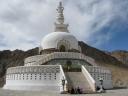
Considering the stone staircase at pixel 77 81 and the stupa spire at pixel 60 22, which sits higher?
the stupa spire at pixel 60 22

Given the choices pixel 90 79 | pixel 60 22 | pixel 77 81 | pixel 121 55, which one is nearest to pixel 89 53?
pixel 121 55

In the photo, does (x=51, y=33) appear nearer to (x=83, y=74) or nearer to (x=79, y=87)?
(x=83, y=74)

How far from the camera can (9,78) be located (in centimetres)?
3978

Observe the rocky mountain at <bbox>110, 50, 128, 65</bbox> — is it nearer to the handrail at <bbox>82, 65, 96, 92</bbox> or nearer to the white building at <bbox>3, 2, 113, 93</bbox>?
the white building at <bbox>3, 2, 113, 93</bbox>

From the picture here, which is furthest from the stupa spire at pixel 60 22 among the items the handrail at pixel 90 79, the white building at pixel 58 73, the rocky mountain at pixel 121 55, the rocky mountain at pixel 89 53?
the rocky mountain at pixel 121 55

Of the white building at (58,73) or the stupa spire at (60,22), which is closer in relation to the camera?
the white building at (58,73)

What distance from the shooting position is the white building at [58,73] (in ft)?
107

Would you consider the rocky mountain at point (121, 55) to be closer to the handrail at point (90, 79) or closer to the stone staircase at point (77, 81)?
the handrail at point (90, 79)

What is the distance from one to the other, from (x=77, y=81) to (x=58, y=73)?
327 cm

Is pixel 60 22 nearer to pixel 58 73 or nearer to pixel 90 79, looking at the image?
pixel 58 73

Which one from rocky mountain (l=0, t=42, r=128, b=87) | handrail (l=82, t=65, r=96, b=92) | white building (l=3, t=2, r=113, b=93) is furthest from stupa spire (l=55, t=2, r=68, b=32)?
rocky mountain (l=0, t=42, r=128, b=87)

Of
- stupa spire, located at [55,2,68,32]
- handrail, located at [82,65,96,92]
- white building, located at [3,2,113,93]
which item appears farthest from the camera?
stupa spire, located at [55,2,68,32]

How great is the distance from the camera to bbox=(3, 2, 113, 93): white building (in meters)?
32.8

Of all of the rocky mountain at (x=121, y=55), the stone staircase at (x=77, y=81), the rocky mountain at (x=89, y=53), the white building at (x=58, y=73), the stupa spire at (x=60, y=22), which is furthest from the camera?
the rocky mountain at (x=121, y=55)
